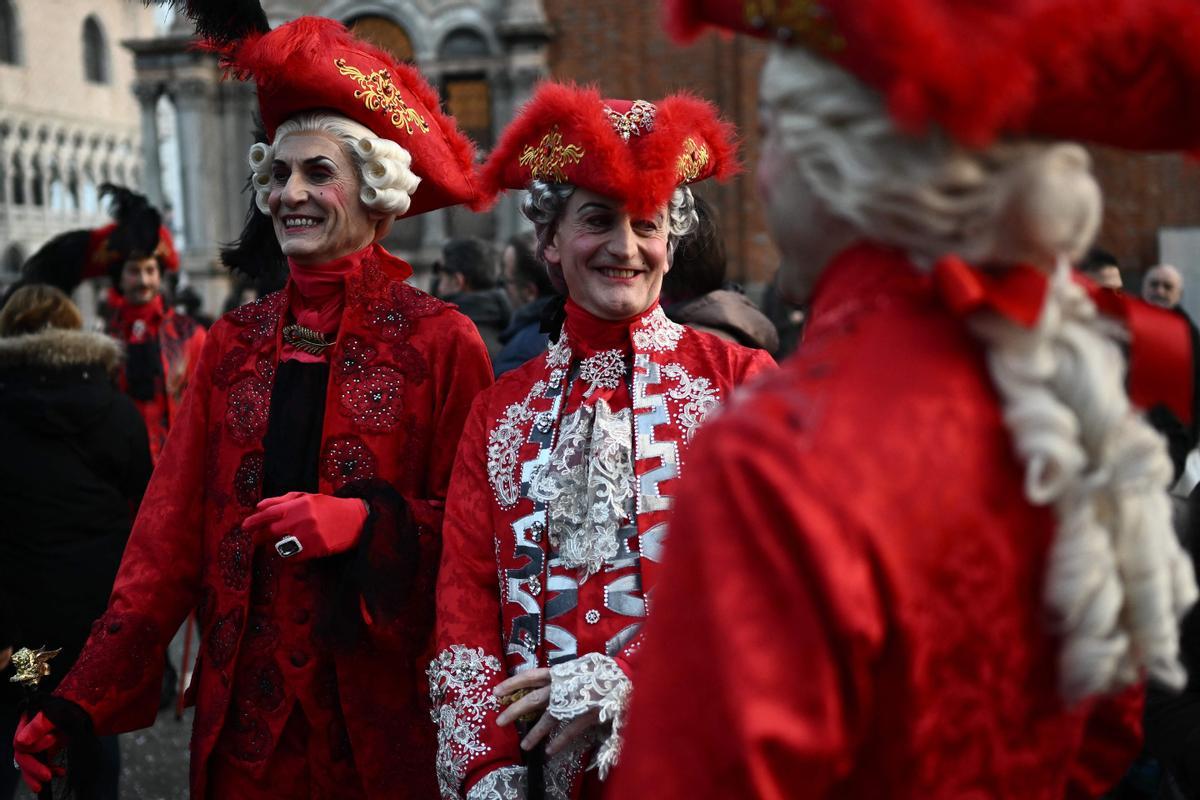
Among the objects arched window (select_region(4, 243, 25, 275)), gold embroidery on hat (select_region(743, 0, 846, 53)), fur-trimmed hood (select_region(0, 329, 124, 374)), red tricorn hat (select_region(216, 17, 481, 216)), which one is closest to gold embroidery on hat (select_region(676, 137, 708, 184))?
red tricorn hat (select_region(216, 17, 481, 216))

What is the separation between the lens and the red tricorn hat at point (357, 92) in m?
2.65

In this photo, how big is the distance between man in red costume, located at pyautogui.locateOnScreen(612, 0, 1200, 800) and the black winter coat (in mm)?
3383

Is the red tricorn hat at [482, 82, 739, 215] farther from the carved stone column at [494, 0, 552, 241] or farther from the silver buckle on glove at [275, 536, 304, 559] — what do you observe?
the carved stone column at [494, 0, 552, 241]

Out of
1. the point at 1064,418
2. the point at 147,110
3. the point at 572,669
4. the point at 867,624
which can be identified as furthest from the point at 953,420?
the point at 147,110

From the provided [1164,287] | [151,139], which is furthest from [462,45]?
[1164,287]

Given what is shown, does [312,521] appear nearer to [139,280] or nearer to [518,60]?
[139,280]

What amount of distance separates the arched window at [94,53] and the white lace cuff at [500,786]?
1582 inches

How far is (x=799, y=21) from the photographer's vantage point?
1.28m

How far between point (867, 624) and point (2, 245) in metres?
36.8

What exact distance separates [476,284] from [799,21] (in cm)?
486

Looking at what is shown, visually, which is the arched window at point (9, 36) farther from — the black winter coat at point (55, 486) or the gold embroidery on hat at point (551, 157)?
the gold embroidery on hat at point (551, 157)

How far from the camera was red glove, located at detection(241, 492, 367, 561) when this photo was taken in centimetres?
237

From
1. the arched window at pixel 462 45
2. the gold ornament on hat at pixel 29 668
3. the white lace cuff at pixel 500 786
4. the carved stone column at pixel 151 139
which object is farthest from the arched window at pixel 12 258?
the white lace cuff at pixel 500 786

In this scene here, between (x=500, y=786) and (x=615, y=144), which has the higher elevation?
(x=615, y=144)
